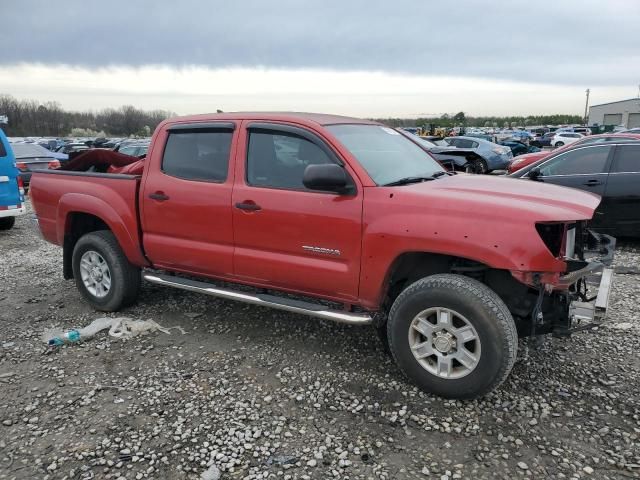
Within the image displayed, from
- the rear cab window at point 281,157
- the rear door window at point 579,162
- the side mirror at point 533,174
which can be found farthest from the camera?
the rear door window at point 579,162

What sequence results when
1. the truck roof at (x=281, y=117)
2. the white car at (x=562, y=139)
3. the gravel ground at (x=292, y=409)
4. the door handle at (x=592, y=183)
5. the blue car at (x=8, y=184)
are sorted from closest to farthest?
1. the gravel ground at (x=292, y=409)
2. the truck roof at (x=281, y=117)
3. the door handle at (x=592, y=183)
4. the blue car at (x=8, y=184)
5. the white car at (x=562, y=139)

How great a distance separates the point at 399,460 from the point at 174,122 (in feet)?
11.3

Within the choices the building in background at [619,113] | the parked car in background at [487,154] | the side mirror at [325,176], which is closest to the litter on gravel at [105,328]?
the side mirror at [325,176]

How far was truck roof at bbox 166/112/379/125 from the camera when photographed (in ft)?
13.3

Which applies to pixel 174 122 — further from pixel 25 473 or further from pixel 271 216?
pixel 25 473

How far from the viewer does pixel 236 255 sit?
13.7 feet

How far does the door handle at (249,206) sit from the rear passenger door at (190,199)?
0.12 m

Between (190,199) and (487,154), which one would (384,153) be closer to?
(190,199)

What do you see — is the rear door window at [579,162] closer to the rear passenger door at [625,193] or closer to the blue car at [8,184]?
the rear passenger door at [625,193]

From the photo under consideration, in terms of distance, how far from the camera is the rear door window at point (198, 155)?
14.1 ft

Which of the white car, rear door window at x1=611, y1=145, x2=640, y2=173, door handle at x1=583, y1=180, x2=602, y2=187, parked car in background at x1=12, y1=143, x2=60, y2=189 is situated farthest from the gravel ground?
the white car

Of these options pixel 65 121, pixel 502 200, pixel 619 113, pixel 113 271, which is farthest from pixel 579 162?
pixel 65 121

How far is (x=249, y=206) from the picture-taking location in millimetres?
3996

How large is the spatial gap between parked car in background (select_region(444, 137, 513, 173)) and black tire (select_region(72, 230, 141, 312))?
1427cm
